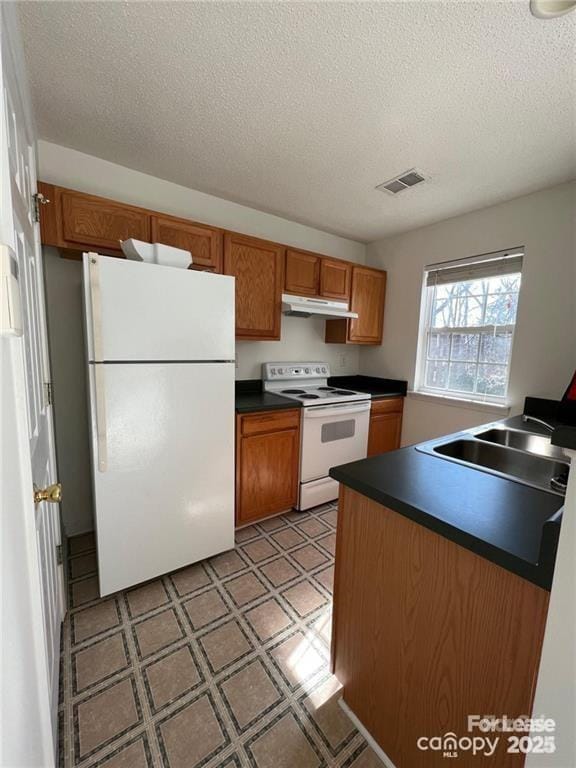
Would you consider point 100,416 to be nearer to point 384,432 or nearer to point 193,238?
point 193,238

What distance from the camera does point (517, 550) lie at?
714 mm

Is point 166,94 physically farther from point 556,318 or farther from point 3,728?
point 556,318

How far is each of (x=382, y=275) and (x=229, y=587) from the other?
10.1 feet

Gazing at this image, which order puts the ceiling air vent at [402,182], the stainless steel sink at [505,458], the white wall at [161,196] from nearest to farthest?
1. the stainless steel sink at [505,458]
2. the white wall at [161,196]
3. the ceiling air vent at [402,182]

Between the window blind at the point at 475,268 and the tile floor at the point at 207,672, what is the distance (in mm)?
2563

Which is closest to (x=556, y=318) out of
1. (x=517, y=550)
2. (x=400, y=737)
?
(x=517, y=550)

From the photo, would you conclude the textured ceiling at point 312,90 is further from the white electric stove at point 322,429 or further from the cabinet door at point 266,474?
the cabinet door at point 266,474

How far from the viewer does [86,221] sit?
181 centimetres

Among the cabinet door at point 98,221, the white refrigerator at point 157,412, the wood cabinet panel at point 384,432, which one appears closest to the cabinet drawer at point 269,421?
the white refrigerator at point 157,412

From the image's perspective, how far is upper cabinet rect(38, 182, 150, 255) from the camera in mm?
1726

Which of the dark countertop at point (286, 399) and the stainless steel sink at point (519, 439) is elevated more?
the dark countertop at point (286, 399)

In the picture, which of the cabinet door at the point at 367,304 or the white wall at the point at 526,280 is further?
the cabinet door at the point at 367,304

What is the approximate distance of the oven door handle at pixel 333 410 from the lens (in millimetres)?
2520

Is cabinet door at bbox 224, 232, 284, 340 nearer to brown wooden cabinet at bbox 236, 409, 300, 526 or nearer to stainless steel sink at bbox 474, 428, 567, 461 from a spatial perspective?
brown wooden cabinet at bbox 236, 409, 300, 526
